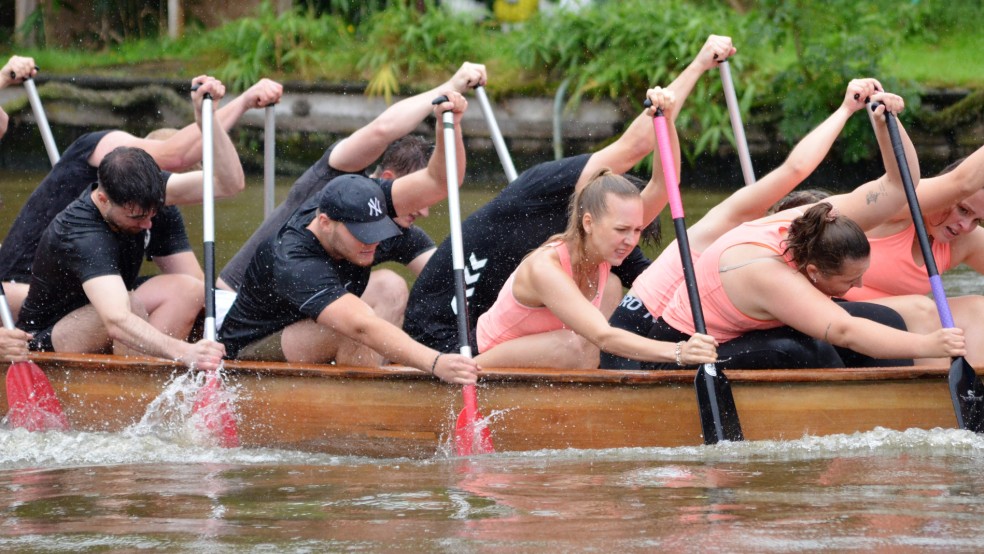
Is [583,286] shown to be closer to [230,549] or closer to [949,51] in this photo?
[230,549]

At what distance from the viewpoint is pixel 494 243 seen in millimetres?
5523

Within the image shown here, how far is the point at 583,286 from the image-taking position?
5023 mm

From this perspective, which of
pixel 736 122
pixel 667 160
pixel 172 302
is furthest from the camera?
pixel 736 122

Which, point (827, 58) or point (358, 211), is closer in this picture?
point (358, 211)

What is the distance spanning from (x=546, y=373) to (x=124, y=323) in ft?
5.60

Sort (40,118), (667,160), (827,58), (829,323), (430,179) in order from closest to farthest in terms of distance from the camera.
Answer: (829,323) < (667,160) < (430,179) < (40,118) < (827,58)

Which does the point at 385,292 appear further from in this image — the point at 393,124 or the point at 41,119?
the point at 41,119

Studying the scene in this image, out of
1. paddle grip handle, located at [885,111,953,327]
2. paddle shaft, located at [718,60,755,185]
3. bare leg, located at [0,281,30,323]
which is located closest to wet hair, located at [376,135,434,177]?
paddle shaft, located at [718,60,755,185]

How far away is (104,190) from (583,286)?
1.94 m

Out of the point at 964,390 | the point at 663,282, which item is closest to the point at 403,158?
the point at 663,282

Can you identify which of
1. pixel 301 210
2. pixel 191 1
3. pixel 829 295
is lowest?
pixel 829 295

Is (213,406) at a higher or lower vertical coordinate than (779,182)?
lower

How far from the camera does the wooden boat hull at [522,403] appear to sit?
484 cm

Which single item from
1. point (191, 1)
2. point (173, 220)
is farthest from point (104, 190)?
point (191, 1)
